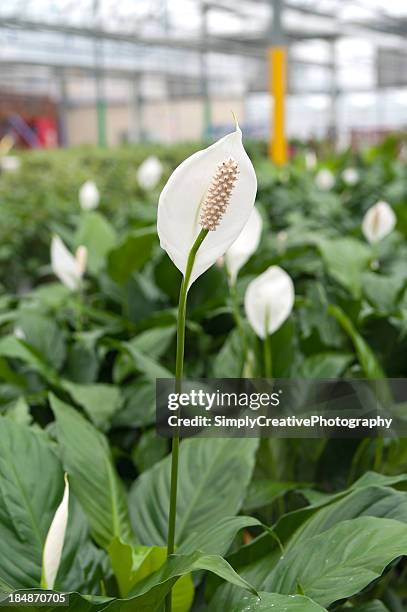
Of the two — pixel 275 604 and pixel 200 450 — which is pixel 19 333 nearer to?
pixel 200 450

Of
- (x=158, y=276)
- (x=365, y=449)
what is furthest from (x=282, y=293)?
(x=158, y=276)

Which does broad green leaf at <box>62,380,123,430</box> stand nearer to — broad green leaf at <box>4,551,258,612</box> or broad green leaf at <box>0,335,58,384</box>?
broad green leaf at <box>0,335,58,384</box>

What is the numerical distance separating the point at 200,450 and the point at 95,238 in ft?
4.09

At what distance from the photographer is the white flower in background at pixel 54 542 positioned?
66 cm

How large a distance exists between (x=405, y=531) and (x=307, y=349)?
27.4 inches

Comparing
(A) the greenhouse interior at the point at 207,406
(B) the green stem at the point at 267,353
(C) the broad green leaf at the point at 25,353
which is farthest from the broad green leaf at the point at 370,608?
(C) the broad green leaf at the point at 25,353

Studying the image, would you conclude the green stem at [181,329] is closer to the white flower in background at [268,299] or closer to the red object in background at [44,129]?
the white flower in background at [268,299]

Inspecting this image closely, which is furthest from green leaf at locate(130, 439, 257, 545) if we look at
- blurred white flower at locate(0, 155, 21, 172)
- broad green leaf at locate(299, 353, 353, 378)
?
blurred white flower at locate(0, 155, 21, 172)

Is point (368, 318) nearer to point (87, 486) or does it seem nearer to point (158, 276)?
point (158, 276)

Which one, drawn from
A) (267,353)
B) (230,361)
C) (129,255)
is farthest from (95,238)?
(267,353)

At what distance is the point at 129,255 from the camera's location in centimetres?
175

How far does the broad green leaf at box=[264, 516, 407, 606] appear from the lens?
680 millimetres

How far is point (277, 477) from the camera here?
113cm

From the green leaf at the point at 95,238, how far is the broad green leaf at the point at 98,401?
2.67 ft
